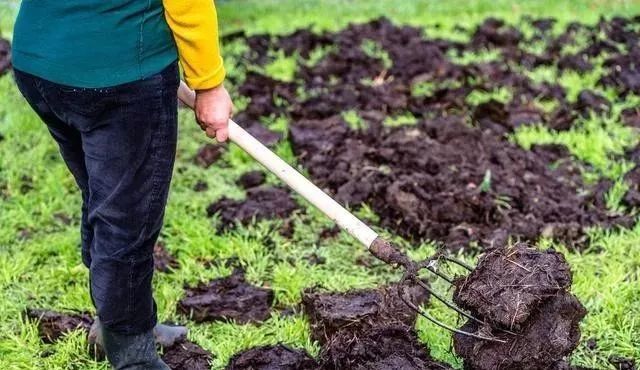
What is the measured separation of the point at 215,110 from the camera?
8.87ft

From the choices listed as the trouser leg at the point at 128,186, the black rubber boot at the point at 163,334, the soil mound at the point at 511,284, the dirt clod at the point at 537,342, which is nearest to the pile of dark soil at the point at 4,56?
the black rubber boot at the point at 163,334

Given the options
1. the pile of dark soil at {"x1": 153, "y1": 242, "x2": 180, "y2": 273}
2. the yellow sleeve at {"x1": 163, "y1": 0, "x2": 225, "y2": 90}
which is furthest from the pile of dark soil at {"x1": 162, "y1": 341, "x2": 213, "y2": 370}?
the yellow sleeve at {"x1": 163, "y1": 0, "x2": 225, "y2": 90}

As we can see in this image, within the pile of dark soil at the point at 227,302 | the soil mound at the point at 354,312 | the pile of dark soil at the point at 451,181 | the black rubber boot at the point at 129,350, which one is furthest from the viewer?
the pile of dark soil at the point at 451,181

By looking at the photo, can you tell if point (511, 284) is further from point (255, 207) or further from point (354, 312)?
point (255, 207)

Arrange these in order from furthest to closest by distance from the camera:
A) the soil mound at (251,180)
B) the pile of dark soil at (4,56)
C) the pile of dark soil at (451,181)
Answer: the pile of dark soil at (4,56)
the soil mound at (251,180)
the pile of dark soil at (451,181)

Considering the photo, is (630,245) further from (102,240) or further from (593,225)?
(102,240)

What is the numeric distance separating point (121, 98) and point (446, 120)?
310 centimetres

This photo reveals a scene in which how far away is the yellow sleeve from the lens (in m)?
2.43

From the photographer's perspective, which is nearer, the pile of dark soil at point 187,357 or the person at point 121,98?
the person at point 121,98

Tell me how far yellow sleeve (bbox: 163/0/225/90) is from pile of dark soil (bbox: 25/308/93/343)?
1.30m

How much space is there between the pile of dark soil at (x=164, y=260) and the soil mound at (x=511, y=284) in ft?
5.03

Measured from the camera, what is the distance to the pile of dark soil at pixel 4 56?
20.1ft

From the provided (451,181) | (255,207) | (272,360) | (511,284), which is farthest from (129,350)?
(451,181)

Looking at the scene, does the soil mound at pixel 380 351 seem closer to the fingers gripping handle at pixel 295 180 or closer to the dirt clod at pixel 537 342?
the dirt clod at pixel 537 342
